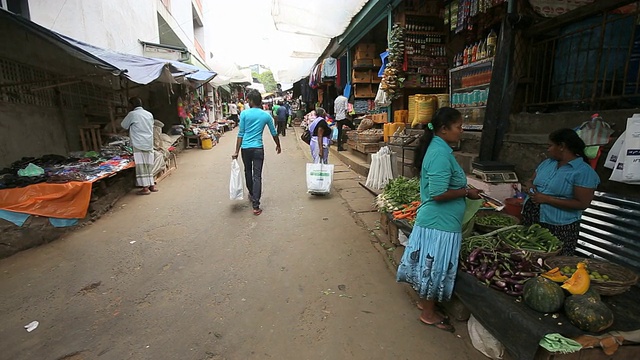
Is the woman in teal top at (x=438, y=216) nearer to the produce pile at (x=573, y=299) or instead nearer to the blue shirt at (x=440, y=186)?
the blue shirt at (x=440, y=186)

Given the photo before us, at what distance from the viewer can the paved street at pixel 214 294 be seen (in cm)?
251

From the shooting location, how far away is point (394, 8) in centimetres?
708

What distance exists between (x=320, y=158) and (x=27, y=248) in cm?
511

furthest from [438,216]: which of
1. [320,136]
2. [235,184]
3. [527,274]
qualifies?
[320,136]

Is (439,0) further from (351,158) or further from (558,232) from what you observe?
(558,232)

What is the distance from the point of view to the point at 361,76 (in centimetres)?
1021

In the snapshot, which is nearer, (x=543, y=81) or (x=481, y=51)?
(x=543, y=81)

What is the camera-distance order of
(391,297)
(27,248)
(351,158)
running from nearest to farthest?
(391,297) → (27,248) → (351,158)

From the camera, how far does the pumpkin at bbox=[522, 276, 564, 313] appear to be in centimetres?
204

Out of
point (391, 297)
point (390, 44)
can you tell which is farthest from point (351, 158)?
point (391, 297)

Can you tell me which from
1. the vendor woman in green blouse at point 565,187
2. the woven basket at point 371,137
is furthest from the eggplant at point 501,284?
the woven basket at point 371,137

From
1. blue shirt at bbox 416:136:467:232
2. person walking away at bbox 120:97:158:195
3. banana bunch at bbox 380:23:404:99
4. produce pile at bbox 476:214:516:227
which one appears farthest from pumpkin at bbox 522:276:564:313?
person walking away at bbox 120:97:158:195

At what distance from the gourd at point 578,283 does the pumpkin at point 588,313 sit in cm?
7

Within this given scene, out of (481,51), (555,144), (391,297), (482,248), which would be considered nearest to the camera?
(482,248)
